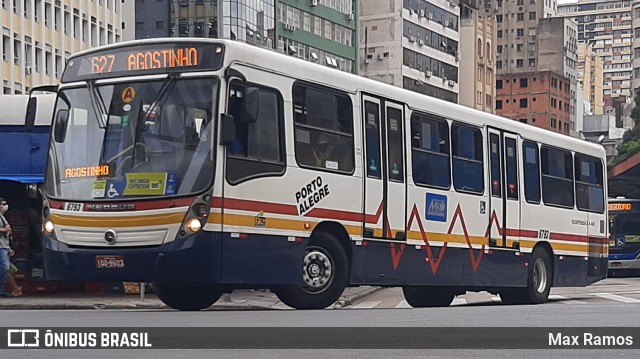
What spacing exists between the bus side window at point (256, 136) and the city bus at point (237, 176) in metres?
0.02

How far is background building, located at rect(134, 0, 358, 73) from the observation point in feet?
289

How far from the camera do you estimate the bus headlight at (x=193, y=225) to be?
14578 mm

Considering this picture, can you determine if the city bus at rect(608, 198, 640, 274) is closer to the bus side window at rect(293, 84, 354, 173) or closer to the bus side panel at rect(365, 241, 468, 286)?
the bus side panel at rect(365, 241, 468, 286)

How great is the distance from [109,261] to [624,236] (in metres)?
37.2

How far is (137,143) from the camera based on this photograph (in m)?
15.0

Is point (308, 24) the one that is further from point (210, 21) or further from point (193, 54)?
point (193, 54)

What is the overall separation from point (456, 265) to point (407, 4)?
96.3 metres

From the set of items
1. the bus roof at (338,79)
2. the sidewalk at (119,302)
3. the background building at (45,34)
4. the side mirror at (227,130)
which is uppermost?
the background building at (45,34)

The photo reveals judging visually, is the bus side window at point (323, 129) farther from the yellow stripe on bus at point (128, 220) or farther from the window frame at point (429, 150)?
the yellow stripe on bus at point (128, 220)

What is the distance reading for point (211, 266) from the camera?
1462cm

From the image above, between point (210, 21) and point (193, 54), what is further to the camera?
point (210, 21)

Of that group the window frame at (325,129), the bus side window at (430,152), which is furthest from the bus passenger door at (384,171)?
the bus side window at (430,152)

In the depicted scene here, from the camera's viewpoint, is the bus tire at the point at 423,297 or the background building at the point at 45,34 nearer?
the bus tire at the point at 423,297
